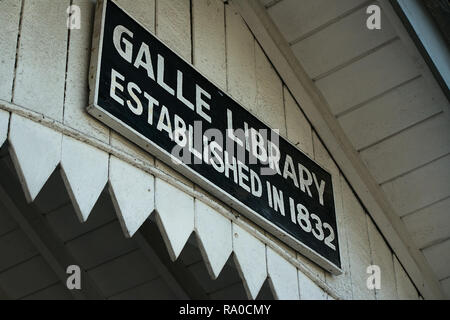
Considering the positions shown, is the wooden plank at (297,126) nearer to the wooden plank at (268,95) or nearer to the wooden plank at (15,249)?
the wooden plank at (268,95)

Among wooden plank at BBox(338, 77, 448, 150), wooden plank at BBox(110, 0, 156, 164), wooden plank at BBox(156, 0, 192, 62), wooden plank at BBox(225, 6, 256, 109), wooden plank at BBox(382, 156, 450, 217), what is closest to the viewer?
wooden plank at BBox(110, 0, 156, 164)

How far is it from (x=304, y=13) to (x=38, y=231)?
1.30 m

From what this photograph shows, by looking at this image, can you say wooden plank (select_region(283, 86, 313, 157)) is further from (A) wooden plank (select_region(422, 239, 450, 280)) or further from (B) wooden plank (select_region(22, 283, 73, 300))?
(B) wooden plank (select_region(22, 283, 73, 300))

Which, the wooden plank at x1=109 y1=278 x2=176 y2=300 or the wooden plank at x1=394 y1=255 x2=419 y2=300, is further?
the wooden plank at x1=394 y1=255 x2=419 y2=300

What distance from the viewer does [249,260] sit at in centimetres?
304

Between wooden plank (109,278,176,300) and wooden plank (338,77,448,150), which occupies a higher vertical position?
wooden plank (338,77,448,150)

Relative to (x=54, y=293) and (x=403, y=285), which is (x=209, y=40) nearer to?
(x=54, y=293)

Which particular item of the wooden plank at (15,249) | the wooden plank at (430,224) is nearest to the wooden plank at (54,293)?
→ the wooden plank at (15,249)

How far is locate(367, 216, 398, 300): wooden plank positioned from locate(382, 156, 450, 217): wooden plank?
0.48 ft

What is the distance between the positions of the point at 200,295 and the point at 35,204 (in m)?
0.70

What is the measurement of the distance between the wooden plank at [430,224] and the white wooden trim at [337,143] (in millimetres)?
34

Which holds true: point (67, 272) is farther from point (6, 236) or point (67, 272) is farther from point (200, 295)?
point (200, 295)

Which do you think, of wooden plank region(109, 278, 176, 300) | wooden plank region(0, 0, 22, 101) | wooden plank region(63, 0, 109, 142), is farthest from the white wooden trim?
wooden plank region(0, 0, 22, 101)

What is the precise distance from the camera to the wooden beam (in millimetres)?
3379
